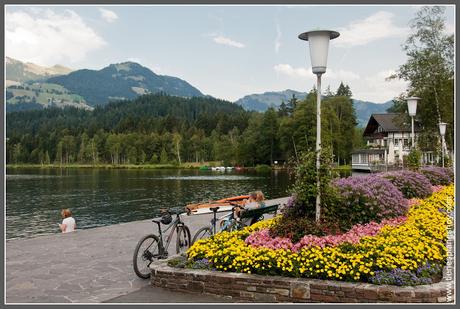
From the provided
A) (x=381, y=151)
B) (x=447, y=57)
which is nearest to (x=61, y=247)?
(x=447, y=57)

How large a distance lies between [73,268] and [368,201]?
17.7 feet

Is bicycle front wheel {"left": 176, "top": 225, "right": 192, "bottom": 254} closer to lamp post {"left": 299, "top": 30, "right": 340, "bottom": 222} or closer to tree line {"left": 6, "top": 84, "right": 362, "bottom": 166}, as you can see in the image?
lamp post {"left": 299, "top": 30, "right": 340, "bottom": 222}

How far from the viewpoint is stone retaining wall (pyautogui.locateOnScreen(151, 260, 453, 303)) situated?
5.48 meters

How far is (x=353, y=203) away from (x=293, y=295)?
10.8ft

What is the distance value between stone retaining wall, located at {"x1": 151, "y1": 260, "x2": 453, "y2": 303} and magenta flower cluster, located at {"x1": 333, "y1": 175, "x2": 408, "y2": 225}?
2.59 metres

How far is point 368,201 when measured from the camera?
29.1 feet

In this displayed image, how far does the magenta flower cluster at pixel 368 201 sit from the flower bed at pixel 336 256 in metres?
1.00

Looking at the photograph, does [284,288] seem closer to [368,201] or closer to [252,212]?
[252,212]

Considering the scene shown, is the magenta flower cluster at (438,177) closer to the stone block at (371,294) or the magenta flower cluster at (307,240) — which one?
the magenta flower cluster at (307,240)

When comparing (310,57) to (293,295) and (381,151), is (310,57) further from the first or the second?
(381,151)

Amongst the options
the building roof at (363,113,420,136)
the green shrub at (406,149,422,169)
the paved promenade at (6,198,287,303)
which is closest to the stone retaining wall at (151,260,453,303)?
the paved promenade at (6,198,287,303)

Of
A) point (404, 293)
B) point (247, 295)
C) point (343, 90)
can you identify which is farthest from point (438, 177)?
point (343, 90)

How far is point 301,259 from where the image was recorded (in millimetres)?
A: 6227

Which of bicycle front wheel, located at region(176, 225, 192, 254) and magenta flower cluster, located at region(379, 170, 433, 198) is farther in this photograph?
magenta flower cluster, located at region(379, 170, 433, 198)
